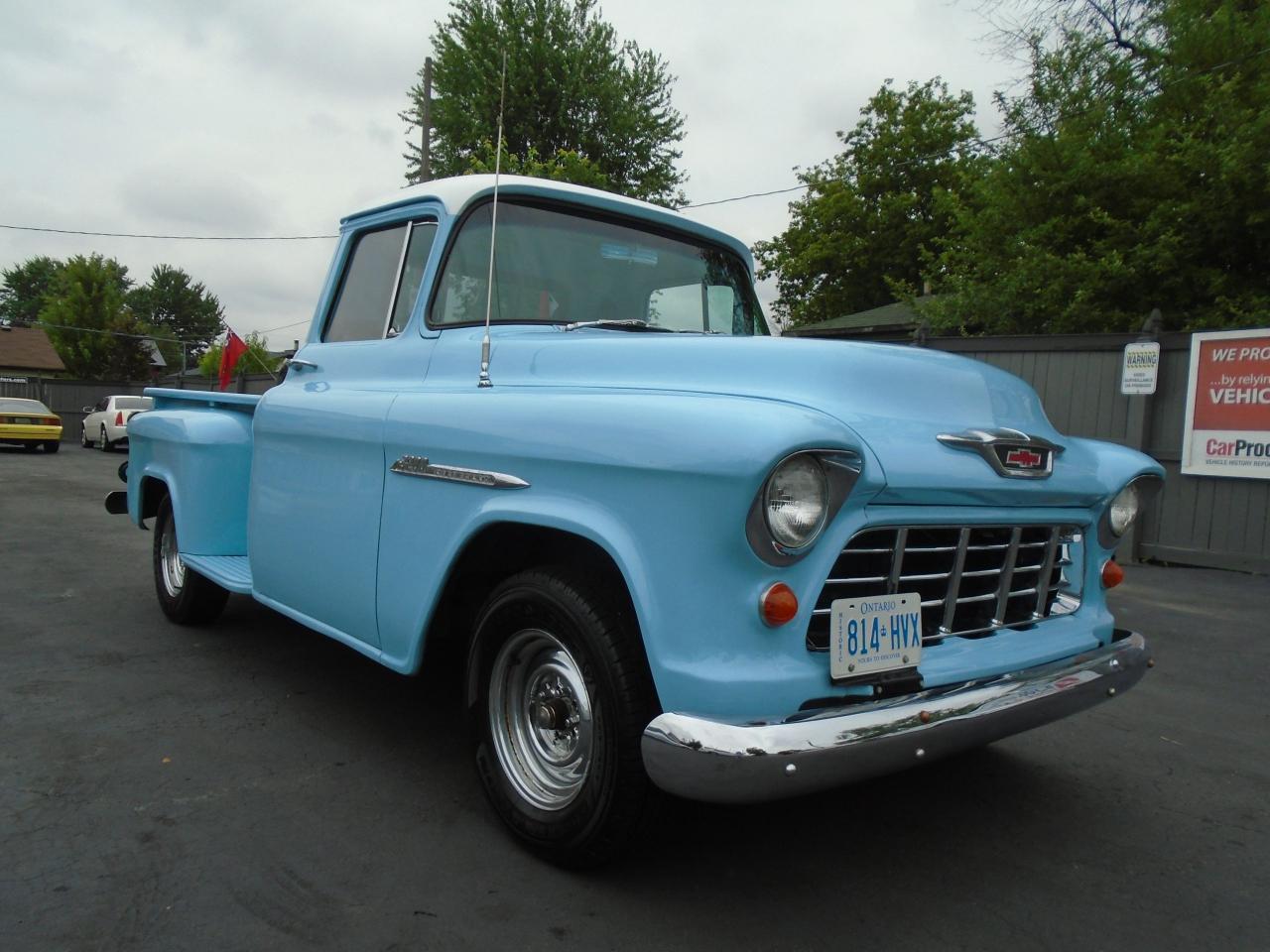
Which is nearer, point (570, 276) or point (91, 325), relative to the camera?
point (570, 276)

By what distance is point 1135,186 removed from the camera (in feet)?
40.2

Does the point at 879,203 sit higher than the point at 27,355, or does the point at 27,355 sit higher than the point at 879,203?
the point at 879,203

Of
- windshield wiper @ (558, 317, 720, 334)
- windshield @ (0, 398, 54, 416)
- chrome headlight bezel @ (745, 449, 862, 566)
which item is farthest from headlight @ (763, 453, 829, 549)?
windshield @ (0, 398, 54, 416)

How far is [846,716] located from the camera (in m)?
1.97

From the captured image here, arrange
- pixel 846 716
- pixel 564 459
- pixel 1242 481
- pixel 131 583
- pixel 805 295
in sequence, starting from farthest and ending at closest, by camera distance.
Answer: pixel 805 295
pixel 1242 481
pixel 131 583
pixel 564 459
pixel 846 716

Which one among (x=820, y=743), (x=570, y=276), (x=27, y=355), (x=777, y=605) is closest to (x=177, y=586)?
(x=570, y=276)

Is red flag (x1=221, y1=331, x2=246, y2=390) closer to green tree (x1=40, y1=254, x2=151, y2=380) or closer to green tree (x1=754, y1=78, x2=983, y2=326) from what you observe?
green tree (x1=754, y1=78, x2=983, y2=326)

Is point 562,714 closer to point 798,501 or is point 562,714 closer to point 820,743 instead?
point 820,743

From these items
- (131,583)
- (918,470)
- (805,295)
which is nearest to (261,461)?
(918,470)

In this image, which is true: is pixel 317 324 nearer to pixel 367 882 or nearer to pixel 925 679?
pixel 367 882

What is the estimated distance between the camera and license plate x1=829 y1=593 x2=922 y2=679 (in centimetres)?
206

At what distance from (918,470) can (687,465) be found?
0.59 m

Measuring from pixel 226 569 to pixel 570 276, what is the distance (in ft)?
6.65

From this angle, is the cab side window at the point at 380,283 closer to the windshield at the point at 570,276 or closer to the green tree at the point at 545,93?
the windshield at the point at 570,276
